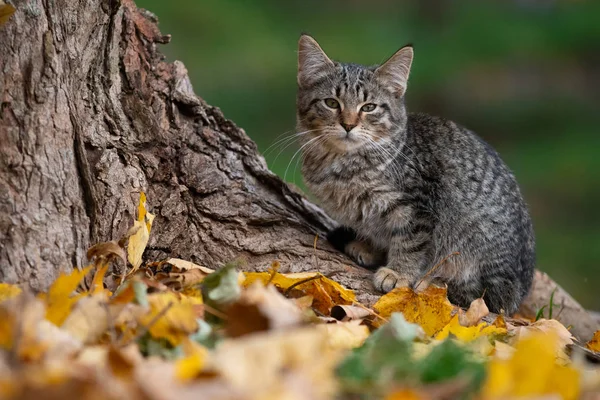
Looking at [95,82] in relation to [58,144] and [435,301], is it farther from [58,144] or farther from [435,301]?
[435,301]

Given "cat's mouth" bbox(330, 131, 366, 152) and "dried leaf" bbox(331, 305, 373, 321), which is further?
"cat's mouth" bbox(330, 131, 366, 152)

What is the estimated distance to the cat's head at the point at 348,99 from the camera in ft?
12.4

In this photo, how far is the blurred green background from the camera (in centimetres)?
755

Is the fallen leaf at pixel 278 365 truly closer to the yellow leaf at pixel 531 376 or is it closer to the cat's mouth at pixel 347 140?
the yellow leaf at pixel 531 376

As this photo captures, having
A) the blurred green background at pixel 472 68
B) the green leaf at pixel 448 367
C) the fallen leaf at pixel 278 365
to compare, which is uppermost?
the fallen leaf at pixel 278 365

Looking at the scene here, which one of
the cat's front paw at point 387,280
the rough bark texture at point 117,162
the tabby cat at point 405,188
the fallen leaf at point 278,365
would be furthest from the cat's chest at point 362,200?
the fallen leaf at point 278,365

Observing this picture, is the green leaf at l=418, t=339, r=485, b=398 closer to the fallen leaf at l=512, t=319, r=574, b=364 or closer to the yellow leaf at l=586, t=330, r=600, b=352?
the fallen leaf at l=512, t=319, r=574, b=364

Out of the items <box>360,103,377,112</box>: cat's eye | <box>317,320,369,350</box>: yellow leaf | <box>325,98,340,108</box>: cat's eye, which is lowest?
<box>317,320,369,350</box>: yellow leaf

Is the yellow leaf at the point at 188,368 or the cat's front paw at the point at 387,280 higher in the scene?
the yellow leaf at the point at 188,368

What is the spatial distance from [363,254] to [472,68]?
16.8ft

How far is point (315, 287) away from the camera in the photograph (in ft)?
8.55

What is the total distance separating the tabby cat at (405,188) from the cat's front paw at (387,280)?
0.05 ft

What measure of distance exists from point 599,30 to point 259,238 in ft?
21.7

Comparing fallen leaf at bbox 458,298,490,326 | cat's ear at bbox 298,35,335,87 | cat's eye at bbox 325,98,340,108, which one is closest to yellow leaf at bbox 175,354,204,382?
fallen leaf at bbox 458,298,490,326
